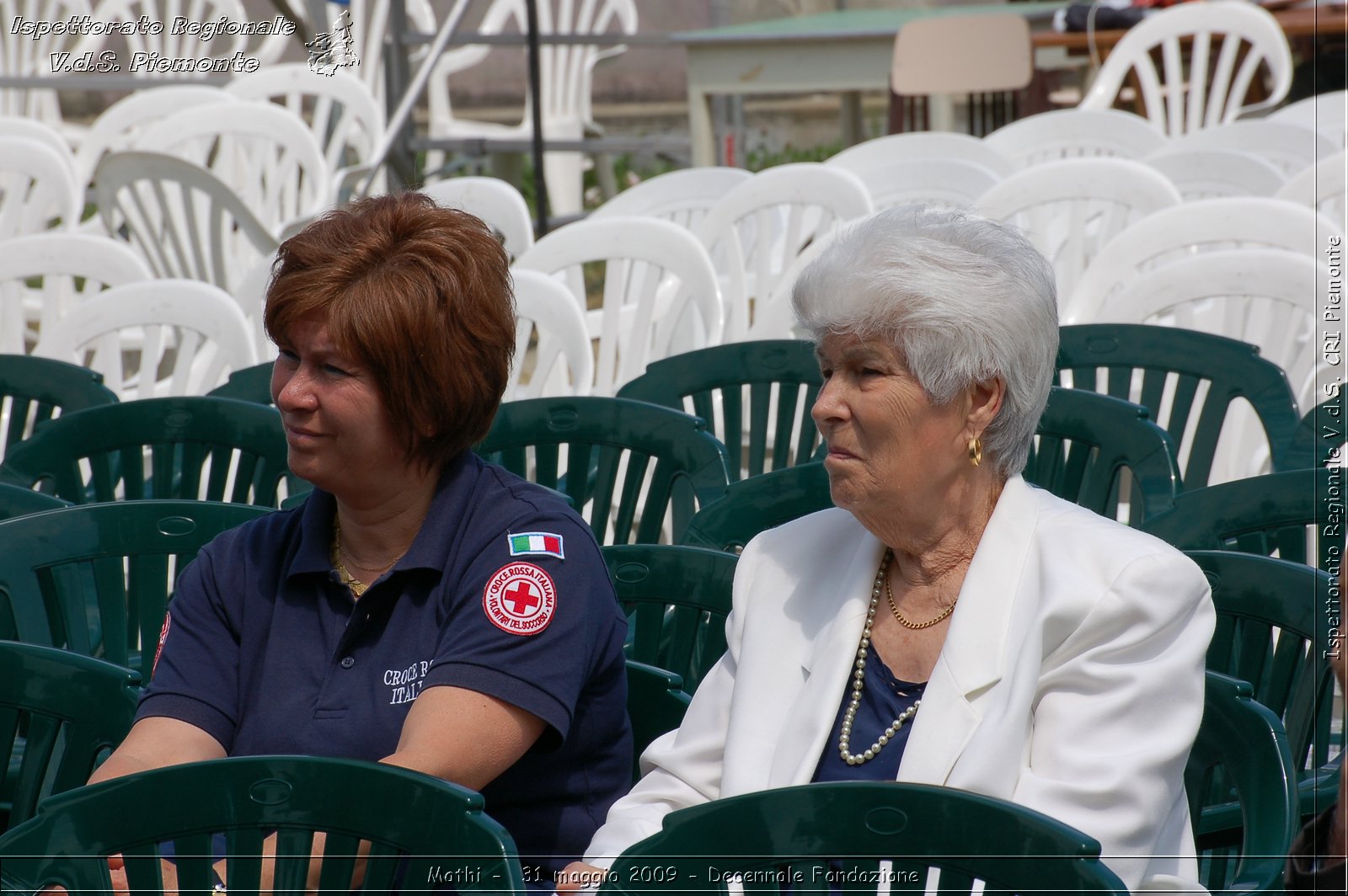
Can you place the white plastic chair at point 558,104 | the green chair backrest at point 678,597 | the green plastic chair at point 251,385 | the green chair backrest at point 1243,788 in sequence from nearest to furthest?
the green chair backrest at point 1243,788 < the green chair backrest at point 678,597 < the green plastic chair at point 251,385 < the white plastic chair at point 558,104

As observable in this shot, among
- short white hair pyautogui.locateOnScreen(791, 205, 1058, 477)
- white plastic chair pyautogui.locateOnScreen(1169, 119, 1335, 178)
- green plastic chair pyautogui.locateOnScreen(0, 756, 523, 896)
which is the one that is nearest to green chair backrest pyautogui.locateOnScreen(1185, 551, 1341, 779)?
short white hair pyautogui.locateOnScreen(791, 205, 1058, 477)

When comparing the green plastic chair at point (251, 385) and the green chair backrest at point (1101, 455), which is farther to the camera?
the green plastic chair at point (251, 385)

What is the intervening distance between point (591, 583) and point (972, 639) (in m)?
0.53

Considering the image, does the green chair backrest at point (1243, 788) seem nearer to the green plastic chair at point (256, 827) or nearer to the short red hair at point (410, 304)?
the green plastic chair at point (256, 827)

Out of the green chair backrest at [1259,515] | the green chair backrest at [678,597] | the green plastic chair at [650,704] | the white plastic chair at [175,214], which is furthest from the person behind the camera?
the white plastic chair at [175,214]

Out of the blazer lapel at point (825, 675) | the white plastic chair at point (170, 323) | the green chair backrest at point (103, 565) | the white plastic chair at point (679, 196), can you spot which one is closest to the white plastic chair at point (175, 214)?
the white plastic chair at point (170, 323)

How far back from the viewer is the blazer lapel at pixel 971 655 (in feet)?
5.90

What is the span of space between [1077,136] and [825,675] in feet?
16.1

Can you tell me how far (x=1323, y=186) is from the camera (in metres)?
4.36

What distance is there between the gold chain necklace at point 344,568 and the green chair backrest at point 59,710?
31cm

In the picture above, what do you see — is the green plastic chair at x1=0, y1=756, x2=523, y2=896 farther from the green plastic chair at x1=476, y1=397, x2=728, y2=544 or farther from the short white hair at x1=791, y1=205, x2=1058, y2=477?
the green plastic chair at x1=476, y1=397, x2=728, y2=544

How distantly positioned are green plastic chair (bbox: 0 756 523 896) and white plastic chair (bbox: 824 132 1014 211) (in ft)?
12.5

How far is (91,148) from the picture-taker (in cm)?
717

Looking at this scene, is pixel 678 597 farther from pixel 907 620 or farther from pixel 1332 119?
pixel 1332 119
